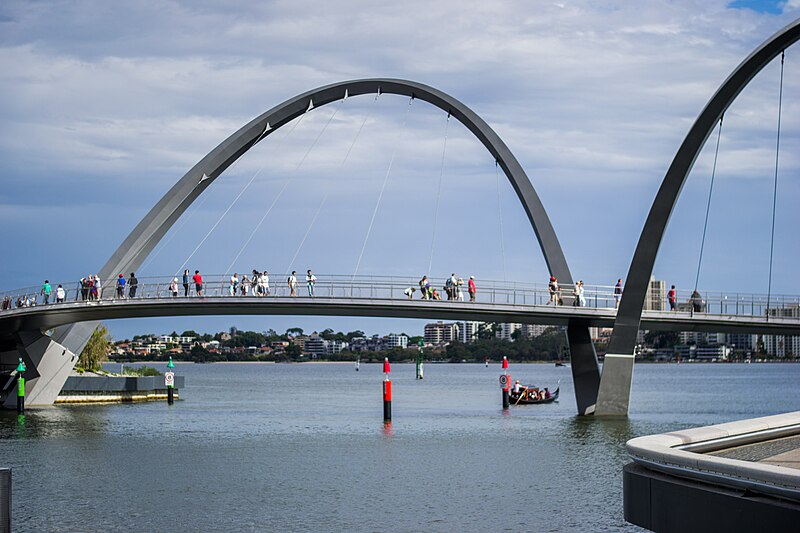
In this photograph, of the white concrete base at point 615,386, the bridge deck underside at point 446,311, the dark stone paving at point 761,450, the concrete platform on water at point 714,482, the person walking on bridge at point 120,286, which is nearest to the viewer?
the concrete platform on water at point 714,482

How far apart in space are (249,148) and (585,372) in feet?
70.0

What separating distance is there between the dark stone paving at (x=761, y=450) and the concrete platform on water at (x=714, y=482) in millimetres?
11

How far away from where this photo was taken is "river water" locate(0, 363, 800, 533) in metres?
21.6

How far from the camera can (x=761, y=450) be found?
40.3 ft

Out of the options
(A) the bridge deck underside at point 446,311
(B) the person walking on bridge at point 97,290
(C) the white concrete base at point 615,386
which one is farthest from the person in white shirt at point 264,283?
(C) the white concrete base at point 615,386

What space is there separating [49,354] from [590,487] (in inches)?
1347

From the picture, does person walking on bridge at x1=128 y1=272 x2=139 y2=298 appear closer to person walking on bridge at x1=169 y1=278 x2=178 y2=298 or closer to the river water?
person walking on bridge at x1=169 y1=278 x2=178 y2=298

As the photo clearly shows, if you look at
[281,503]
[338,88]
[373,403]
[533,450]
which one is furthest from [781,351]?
[281,503]

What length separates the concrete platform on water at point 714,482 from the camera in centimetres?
945

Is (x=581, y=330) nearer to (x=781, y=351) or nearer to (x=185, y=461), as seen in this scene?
(x=185, y=461)

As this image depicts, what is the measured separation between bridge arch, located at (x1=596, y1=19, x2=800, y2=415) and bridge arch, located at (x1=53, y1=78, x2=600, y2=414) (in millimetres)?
6552

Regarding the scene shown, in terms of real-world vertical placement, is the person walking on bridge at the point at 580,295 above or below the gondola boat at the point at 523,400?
above

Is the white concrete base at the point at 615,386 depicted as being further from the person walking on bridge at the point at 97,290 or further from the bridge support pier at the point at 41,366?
the bridge support pier at the point at 41,366

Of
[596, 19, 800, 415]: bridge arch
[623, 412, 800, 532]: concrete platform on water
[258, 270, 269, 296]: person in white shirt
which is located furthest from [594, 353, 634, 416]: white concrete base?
[623, 412, 800, 532]: concrete platform on water
